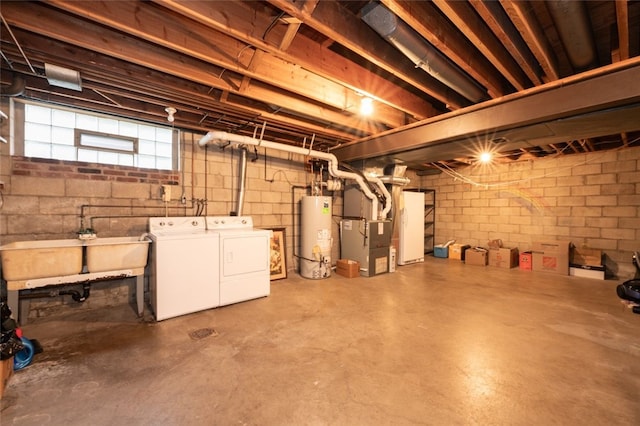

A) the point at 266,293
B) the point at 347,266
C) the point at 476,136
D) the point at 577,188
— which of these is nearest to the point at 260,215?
the point at 266,293

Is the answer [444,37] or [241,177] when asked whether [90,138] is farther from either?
[444,37]

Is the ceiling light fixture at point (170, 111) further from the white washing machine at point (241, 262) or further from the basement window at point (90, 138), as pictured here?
the white washing machine at point (241, 262)

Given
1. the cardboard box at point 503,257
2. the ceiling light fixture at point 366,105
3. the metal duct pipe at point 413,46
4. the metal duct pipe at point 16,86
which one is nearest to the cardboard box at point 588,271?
the cardboard box at point 503,257

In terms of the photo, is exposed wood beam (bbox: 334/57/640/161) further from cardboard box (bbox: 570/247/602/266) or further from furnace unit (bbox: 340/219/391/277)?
cardboard box (bbox: 570/247/602/266)

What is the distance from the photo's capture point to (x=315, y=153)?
4020mm

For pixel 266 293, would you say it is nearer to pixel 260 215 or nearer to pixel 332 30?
pixel 260 215

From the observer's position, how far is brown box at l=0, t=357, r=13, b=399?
161 cm

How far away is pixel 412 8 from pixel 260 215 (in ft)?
11.3

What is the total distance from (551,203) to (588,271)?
137 cm

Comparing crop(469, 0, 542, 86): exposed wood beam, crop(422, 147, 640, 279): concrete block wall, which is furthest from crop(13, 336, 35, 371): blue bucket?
crop(422, 147, 640, 279): concrete block wall

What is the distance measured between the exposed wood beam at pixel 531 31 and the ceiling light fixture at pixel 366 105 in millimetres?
1351

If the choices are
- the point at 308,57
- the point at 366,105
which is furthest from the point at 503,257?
the point at 308,57

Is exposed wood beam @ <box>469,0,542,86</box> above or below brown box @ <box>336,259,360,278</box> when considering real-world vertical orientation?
above

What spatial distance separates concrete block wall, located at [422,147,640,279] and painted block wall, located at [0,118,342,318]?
14.8 feet
